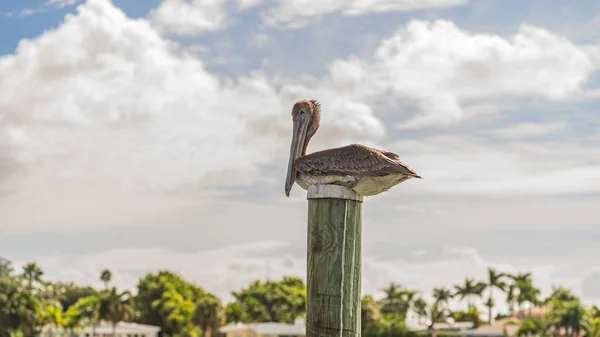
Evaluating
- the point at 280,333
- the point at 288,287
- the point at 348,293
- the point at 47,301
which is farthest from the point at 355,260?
the point at 288,287

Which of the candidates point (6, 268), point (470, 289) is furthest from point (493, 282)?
point (6, 268)

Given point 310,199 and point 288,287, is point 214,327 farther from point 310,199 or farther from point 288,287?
point 310,199

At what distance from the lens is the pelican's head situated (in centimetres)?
584

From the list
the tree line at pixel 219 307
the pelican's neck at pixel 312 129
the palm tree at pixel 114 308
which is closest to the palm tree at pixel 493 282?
the tree line at pixel 219 307

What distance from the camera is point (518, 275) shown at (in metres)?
92.1

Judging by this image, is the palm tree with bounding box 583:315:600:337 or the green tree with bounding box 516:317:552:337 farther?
the green tree with bounding box 516:317:552:337

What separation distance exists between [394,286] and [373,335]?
3163 centimetres

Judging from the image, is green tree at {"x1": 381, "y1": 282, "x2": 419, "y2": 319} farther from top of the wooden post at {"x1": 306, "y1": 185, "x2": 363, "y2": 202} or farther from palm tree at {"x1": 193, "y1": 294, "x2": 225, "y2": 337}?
top of the wooden post at {"x1": 306, "y1": 185, "x2": 363, "y2": 202}

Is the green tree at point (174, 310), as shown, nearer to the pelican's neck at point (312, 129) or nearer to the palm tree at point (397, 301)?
the palm tree at point (397, 301)

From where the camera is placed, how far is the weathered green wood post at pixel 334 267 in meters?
4.92

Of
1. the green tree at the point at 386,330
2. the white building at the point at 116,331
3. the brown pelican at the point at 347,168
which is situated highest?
the brown pelican at the point at 347,168

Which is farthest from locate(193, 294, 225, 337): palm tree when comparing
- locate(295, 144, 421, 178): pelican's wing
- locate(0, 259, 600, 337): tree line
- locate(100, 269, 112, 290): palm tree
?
locate(295, 144, 421, 178): pelican's wing

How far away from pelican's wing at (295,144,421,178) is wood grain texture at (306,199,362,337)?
9.8 inches

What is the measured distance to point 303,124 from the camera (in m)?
5.84
